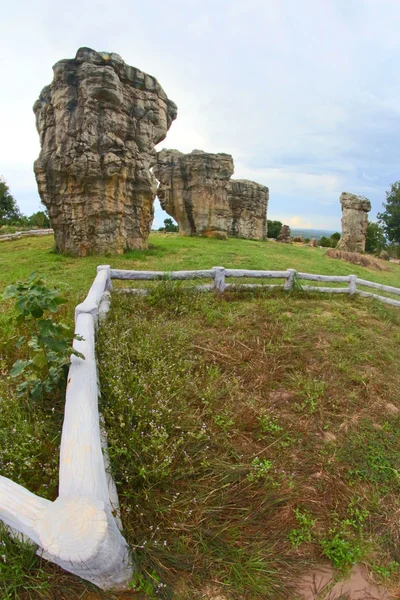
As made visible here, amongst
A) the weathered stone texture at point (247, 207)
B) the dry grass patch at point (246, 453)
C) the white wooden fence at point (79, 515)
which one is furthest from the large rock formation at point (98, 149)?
the weathered stone texture at point (247, 207)

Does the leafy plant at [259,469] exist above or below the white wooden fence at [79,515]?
below

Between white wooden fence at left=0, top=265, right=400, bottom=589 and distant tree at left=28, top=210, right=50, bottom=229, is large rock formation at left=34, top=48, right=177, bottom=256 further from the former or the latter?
distant tree at left=28, top=210, right=50, bottom=229

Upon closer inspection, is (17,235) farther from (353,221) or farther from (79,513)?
(353,221)

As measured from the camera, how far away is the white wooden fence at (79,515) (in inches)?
59.9

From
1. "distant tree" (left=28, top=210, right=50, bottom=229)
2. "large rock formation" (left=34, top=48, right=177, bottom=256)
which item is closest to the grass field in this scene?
"large rock formation" (left=34, top=48, right=177, bottom=256)

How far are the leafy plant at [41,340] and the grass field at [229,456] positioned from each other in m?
0.18

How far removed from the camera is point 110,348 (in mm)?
3736

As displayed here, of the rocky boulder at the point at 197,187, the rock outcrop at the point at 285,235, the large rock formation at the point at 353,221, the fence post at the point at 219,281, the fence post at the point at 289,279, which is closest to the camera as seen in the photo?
the fence post at the point at 219,281

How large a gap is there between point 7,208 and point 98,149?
31.3 metres

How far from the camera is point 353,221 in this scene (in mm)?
26750

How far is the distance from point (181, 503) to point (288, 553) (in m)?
0.86

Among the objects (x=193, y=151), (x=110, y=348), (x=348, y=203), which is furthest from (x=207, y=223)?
(x=110, y=348)

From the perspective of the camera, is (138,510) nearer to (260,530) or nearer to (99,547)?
(99,547)

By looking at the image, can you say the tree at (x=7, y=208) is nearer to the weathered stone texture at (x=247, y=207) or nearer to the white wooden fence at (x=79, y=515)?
the weathered stone texture at (x=247, y=207)
